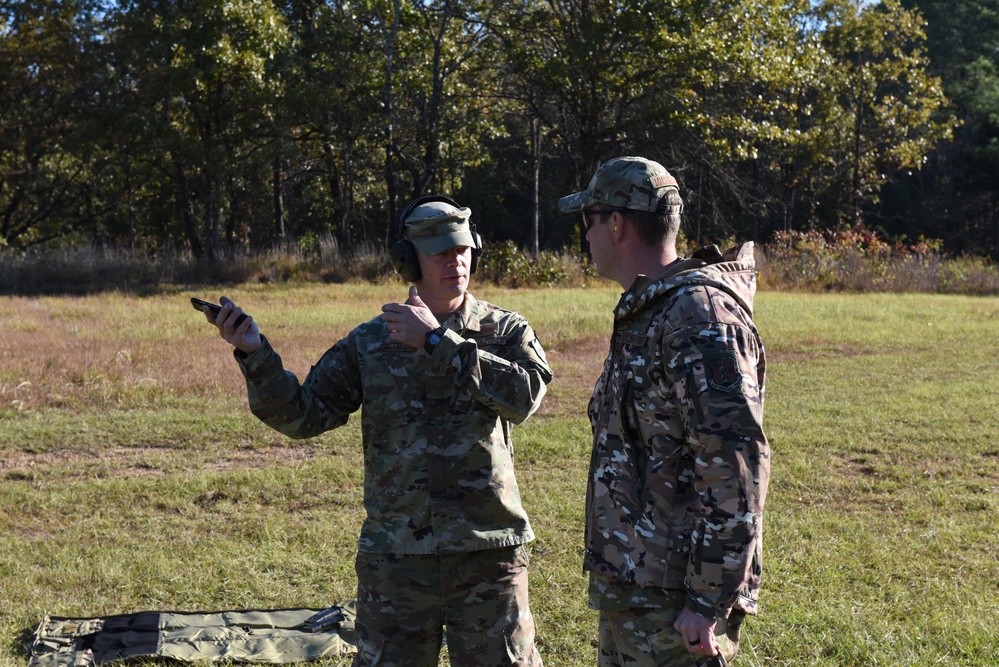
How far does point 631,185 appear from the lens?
8.32 feet

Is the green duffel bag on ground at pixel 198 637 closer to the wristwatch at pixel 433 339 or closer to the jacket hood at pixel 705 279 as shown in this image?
the wristwatch at pixel 433 339

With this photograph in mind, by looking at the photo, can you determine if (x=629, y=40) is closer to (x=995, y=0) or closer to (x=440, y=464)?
(x=440, y=464)

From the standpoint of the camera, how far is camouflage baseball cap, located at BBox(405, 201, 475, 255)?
316 centimetres

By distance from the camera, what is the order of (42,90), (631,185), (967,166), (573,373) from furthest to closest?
1. (967,166)
2. (42,90)
3. (573,373)
4. (631,185)

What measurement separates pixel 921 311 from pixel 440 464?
17045 mm

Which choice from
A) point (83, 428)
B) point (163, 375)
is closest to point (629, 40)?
point (163, 375)

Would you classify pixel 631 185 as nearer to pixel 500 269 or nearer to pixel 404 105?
pixel 500 269

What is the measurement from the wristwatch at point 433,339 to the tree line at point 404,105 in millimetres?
22268

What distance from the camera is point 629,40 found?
24891 millimetres

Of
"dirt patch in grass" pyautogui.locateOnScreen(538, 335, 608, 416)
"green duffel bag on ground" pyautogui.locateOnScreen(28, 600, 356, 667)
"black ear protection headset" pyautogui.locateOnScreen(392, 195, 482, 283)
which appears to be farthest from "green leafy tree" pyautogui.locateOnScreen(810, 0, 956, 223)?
"black ear protection headset" pyautogui.locateOnScreen(392, 195, 482, 283)

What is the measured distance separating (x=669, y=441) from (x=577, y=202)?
732mm

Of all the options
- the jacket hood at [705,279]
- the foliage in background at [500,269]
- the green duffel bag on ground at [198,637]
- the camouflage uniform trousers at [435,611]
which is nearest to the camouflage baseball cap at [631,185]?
the jacket hood at [705,279]

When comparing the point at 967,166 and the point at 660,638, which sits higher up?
the point at 967,166

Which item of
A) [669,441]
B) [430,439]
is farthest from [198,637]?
[669,441]
